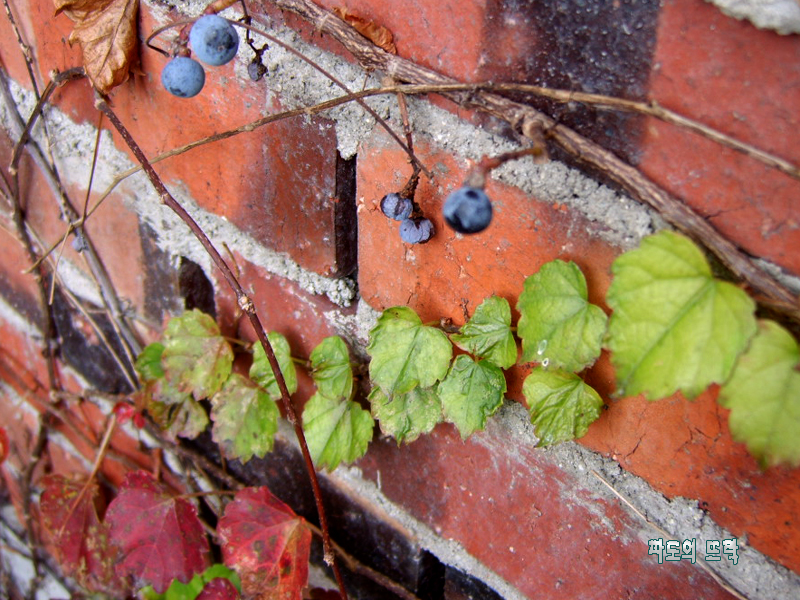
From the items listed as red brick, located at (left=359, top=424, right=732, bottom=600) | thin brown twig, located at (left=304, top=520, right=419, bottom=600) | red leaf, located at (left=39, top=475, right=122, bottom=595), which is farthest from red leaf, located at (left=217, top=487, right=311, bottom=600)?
red leaf, located at (left=39, top=475, right=122, bottom=595)

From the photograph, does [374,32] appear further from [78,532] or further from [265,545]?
[78,532]

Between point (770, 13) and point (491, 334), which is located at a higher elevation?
point (770, 13)

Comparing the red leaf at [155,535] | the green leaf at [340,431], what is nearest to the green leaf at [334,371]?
the green leaf at [340,431]

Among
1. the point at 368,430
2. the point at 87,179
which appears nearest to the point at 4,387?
the point at 87,179

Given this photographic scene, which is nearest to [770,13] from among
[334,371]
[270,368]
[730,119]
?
[730,119]

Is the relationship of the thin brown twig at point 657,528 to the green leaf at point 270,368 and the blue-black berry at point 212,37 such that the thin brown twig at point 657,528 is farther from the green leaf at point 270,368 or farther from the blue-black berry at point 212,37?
the blue-black berry at point 212,37

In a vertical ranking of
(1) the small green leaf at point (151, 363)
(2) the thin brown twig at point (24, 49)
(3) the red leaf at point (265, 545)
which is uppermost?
(2) the thin brown twig at point (24, 49)

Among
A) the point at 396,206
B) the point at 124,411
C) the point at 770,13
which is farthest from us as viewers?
the point at 124,411
